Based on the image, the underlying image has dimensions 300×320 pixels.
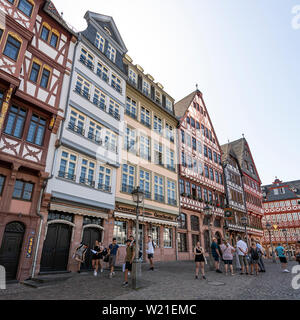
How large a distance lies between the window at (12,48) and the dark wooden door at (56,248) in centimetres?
893

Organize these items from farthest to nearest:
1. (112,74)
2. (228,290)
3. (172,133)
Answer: (172,133) < (112,74) < (228,290)

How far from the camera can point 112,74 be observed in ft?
61.4

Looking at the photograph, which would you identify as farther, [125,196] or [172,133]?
[172,133]

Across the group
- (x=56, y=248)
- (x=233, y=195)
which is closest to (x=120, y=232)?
(x=56, y=248)

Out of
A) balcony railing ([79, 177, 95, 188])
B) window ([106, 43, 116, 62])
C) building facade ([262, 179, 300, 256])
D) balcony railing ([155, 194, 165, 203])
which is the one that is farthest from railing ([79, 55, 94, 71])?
building facade ([262, 179, 300, 256])

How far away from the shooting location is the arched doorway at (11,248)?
10.3 metres

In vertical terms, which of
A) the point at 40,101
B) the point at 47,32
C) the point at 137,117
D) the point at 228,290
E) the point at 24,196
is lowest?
the point at 228,290

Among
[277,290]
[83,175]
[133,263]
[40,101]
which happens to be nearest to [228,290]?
[277,290]

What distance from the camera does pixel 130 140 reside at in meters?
18.8

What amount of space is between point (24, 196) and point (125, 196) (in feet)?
23.5

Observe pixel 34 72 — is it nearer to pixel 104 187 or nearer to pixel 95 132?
pixel 95 132

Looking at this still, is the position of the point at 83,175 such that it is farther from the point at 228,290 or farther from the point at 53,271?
the point at 228,290

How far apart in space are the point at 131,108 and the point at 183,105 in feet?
35.8

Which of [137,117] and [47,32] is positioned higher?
[47,32]
